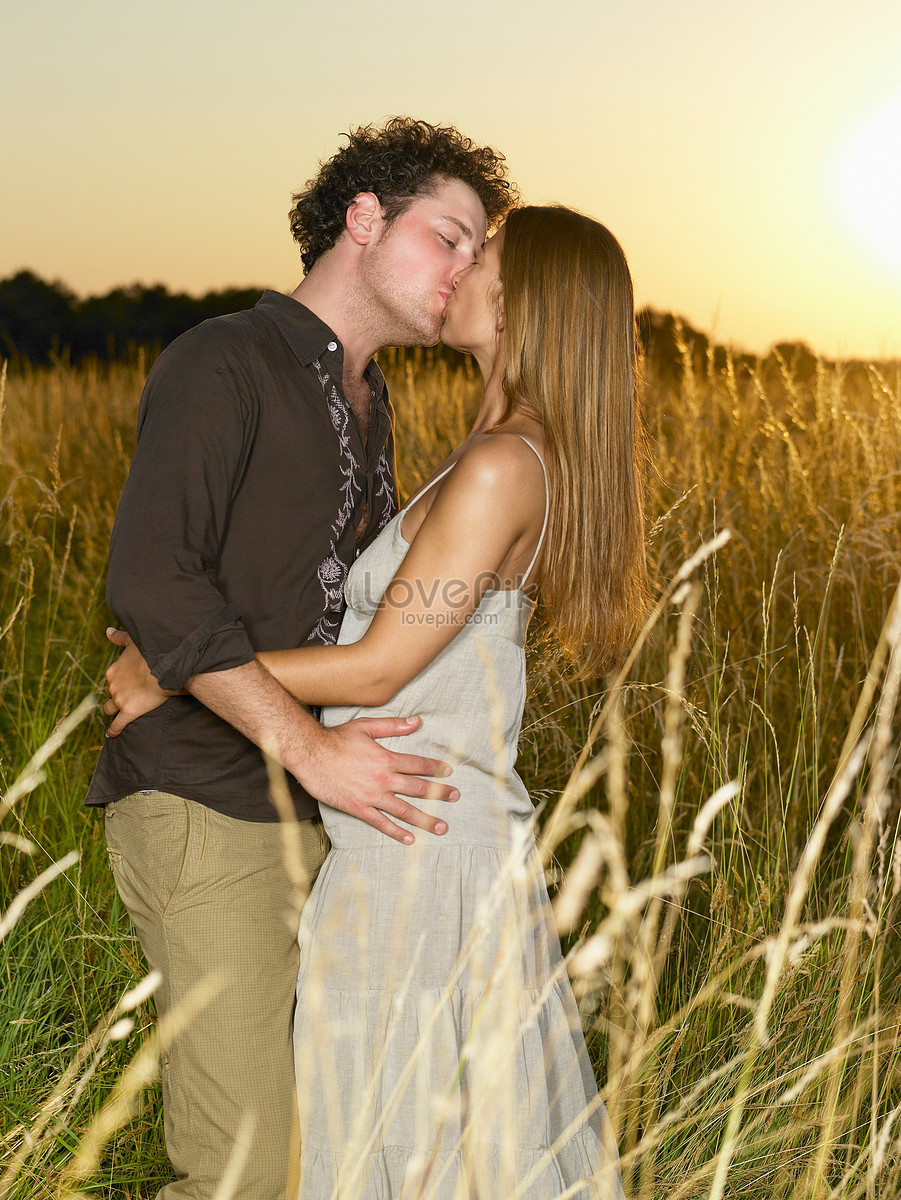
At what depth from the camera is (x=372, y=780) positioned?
1635 millimetres

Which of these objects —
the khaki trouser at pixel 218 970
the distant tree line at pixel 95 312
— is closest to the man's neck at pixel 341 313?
the khaki trouser at pixel 218 970

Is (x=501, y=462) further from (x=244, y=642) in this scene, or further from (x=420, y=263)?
(x=420, y=263)

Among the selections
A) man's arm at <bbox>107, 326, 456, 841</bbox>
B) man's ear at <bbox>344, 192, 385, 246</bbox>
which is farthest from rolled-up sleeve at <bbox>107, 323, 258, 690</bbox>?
man's ear at <bbox>344, 192, 385, 246</bbox>

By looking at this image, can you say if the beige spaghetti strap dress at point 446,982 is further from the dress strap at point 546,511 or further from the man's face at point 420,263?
the man's face at point 420,263

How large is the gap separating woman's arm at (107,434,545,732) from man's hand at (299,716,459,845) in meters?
0.07

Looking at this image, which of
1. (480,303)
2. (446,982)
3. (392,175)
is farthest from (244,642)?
(392,175)

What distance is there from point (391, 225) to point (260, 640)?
0.96 metres

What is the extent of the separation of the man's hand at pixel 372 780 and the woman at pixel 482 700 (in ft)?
0.14

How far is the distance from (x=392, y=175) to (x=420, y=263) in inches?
10.3

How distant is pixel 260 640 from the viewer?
6.07 feet

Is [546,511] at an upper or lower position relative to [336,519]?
upper

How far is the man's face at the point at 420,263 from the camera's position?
208 cm

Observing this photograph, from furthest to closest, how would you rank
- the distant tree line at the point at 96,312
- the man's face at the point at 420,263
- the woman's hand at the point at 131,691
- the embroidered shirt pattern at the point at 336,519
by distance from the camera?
the distant tree line at the point at 96,312 → the man's face at the point at 420,263 → the embroidered shirt pattern at the point at 336,519 → the woman's hand at the point at 131,691

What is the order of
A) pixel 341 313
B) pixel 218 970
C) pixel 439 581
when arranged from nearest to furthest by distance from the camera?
pixel 439 581 → pixel 218 970 → pixel 341 313
